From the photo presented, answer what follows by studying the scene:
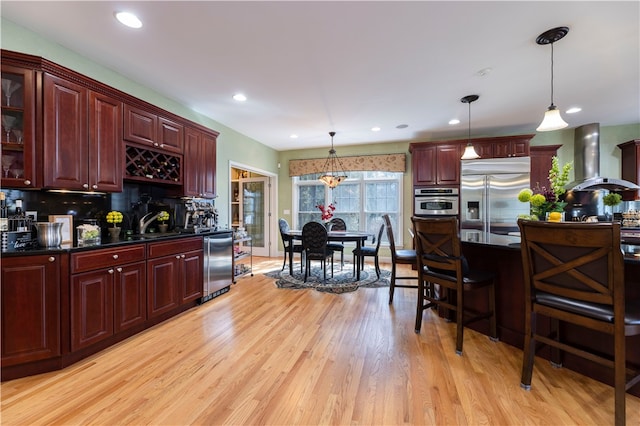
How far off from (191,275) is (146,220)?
0.86m

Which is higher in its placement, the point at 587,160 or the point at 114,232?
the point at 587,160

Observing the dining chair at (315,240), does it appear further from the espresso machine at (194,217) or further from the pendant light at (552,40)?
the pendant light at (552,40)

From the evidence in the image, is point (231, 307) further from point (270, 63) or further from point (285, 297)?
point (270, 63)

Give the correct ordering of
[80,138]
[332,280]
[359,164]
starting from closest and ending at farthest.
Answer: [80,138] → [332,280] → [359,164]

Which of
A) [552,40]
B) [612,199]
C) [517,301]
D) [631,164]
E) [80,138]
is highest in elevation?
[552,40]

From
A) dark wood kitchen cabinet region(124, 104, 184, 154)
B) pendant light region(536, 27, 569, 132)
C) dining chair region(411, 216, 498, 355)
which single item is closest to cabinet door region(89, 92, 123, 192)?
dark wood kitchen cabinet region(124, 104, 184, 154)

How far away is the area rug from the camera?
3989mm

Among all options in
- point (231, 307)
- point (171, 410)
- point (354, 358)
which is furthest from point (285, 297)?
point (171, 410)

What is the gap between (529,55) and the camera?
253 cm

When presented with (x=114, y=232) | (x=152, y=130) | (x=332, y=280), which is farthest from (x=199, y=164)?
(x=332, y=280)

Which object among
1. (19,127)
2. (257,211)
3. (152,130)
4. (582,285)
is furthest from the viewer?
(257,211)

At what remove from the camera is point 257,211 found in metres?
6.80

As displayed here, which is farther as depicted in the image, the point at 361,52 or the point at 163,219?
the point at 163,219

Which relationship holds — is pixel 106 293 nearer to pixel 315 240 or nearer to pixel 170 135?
pixel 170 135
